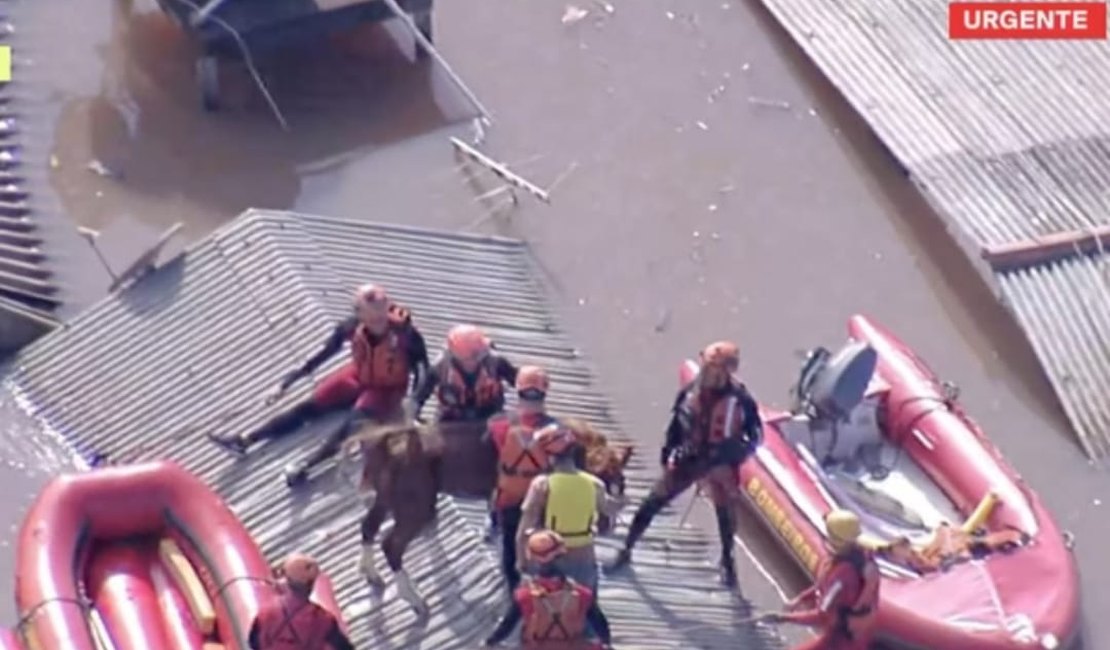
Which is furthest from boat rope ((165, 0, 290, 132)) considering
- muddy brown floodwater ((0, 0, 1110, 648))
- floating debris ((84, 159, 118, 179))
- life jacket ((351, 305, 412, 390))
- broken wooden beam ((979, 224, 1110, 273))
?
broken wooden beam ((979, 224, 1110, 273))

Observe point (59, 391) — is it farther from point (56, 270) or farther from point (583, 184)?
point (583, 184)

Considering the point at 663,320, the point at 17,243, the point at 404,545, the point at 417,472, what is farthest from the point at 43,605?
the point at 663,320

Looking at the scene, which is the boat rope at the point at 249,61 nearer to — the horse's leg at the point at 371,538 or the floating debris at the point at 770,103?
the floating debris at the point at 770,103

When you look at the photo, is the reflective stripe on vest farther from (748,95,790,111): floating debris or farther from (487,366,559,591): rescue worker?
(748,95,790,111): floating debris

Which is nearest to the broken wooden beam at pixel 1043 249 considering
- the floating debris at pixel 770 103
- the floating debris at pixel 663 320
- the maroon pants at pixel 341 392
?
the floating debris at pixel 663 320

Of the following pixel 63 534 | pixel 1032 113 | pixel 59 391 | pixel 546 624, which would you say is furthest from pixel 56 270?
pixel 1032 113

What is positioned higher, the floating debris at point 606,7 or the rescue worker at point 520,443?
the rescue worker at point 520,443
